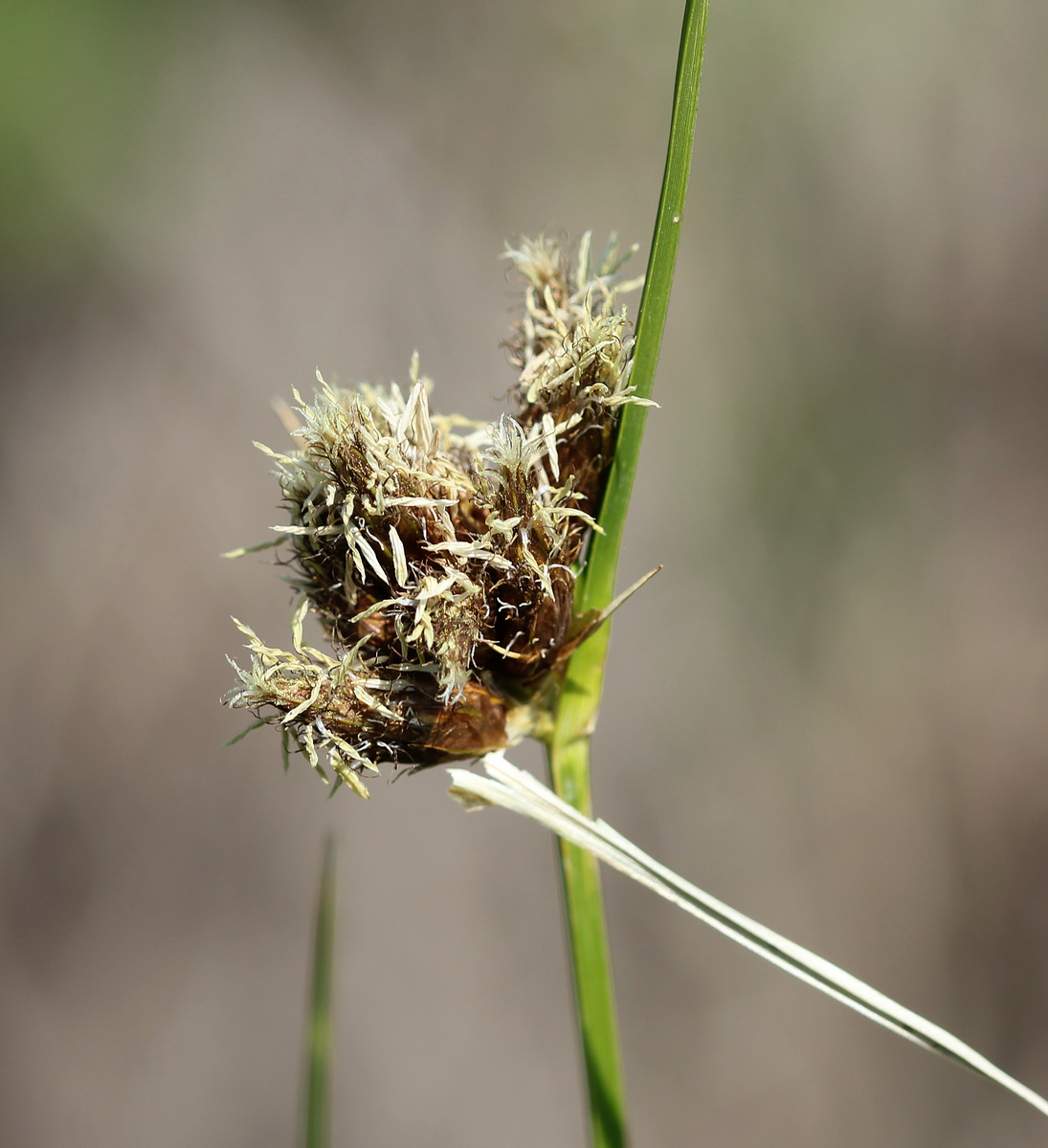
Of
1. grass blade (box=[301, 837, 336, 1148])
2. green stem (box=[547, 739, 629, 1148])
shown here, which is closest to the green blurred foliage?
grass blade (box=[301, 837, 336, 1148])

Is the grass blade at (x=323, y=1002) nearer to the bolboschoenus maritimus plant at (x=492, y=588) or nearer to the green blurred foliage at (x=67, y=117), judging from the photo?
the bolboschoenus maritimus plant at (x=492, y=588)

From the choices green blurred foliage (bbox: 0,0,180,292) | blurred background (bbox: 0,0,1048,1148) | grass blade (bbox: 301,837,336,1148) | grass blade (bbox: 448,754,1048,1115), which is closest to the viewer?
grass blade (bbox: 448,754,1048,1115)

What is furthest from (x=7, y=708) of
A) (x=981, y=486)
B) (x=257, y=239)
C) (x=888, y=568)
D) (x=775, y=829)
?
(x=981, y=486)

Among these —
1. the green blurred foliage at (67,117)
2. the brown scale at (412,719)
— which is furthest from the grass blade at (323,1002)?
the green blurred foliage at (67,117)

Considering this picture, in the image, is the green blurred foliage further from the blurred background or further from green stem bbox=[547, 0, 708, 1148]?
green stem bbox=[547, 0, 708, 1148]

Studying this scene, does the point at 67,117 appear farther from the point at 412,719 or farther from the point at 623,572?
the point at 412,719

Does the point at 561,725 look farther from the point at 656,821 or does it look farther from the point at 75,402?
the point at 75,402

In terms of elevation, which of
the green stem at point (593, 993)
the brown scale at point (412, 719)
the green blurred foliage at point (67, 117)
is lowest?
the green stem at point (593, 993)
